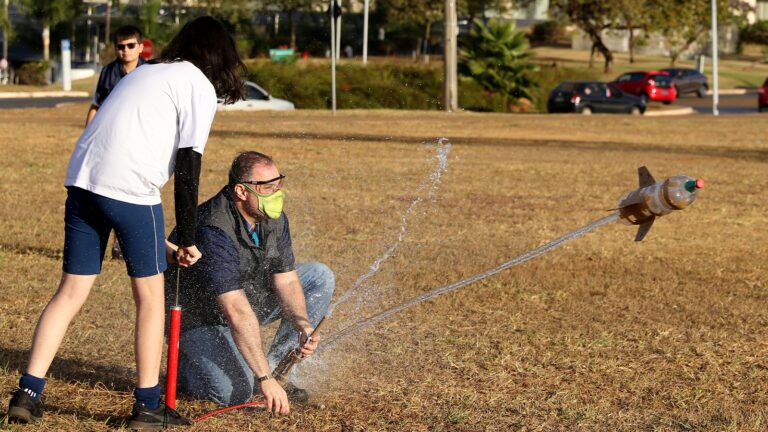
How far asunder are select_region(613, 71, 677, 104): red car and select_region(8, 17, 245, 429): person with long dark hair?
4310 centimetres

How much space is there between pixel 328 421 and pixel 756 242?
20.8 ft

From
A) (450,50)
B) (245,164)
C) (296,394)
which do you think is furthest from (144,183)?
(450,50)

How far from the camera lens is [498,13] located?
2891 inches

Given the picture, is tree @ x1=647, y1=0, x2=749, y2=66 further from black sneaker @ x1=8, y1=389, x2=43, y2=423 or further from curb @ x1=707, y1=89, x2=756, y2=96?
black sneaker @ x1=8, y1=389, x2=43, y2=423

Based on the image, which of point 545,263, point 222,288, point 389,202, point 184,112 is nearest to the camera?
point 184,112

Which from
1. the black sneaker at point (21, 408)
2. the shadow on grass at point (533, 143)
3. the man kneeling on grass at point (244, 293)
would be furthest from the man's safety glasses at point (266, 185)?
the shadow on grass at point (533, 143)

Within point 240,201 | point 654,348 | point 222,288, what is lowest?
point 654,348

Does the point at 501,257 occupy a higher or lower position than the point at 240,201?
lower

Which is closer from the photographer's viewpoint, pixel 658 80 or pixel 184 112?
pixel 184 112

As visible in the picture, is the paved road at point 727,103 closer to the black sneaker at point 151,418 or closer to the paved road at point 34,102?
the paved road at point 34,102

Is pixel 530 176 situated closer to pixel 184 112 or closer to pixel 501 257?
pixel 501 257

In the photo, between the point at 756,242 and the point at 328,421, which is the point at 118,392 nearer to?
the point at 328,421

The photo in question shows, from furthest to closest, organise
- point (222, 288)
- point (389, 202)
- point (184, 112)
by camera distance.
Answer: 1. point (389, 202)
2. point (222, 288)
3. point (184, 112)

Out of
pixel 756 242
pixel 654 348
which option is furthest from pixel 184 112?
pixel 756 242
